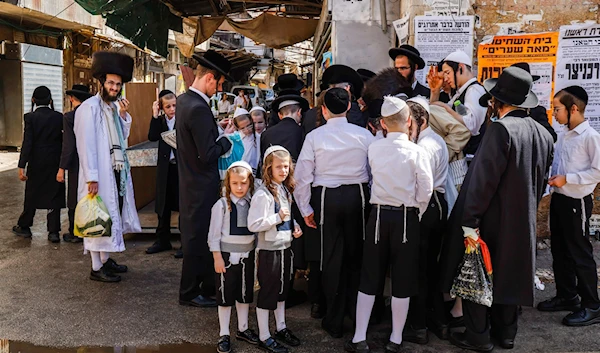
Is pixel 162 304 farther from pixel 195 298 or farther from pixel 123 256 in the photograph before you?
pixel 123 256

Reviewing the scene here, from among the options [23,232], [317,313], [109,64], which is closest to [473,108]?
[317,313]

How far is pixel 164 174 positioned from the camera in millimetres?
6367

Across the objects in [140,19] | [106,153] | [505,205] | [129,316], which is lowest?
Result: [129,316]

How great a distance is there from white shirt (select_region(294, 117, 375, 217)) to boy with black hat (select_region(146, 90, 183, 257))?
8.49 ft

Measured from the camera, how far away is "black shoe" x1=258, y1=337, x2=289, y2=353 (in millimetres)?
3889

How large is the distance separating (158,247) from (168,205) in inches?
19.2

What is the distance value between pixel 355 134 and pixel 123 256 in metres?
3.39

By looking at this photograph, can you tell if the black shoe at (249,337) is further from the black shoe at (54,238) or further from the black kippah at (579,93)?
the black shoe at (54,238)

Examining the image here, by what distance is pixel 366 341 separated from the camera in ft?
13.4

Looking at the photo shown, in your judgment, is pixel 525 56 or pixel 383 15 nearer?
pixel 525 56

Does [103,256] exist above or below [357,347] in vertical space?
above

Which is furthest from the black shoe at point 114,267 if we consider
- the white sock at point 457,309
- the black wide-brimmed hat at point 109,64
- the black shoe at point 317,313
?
the white sock at point 457,309

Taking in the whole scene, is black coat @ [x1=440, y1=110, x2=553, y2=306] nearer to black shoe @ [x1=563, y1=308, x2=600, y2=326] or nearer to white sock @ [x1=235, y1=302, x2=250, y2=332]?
black shoe @ [x1=563, y1=308, x2=600, y2=326]

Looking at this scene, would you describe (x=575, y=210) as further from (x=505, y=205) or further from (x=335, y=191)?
(x=335, y=191)
